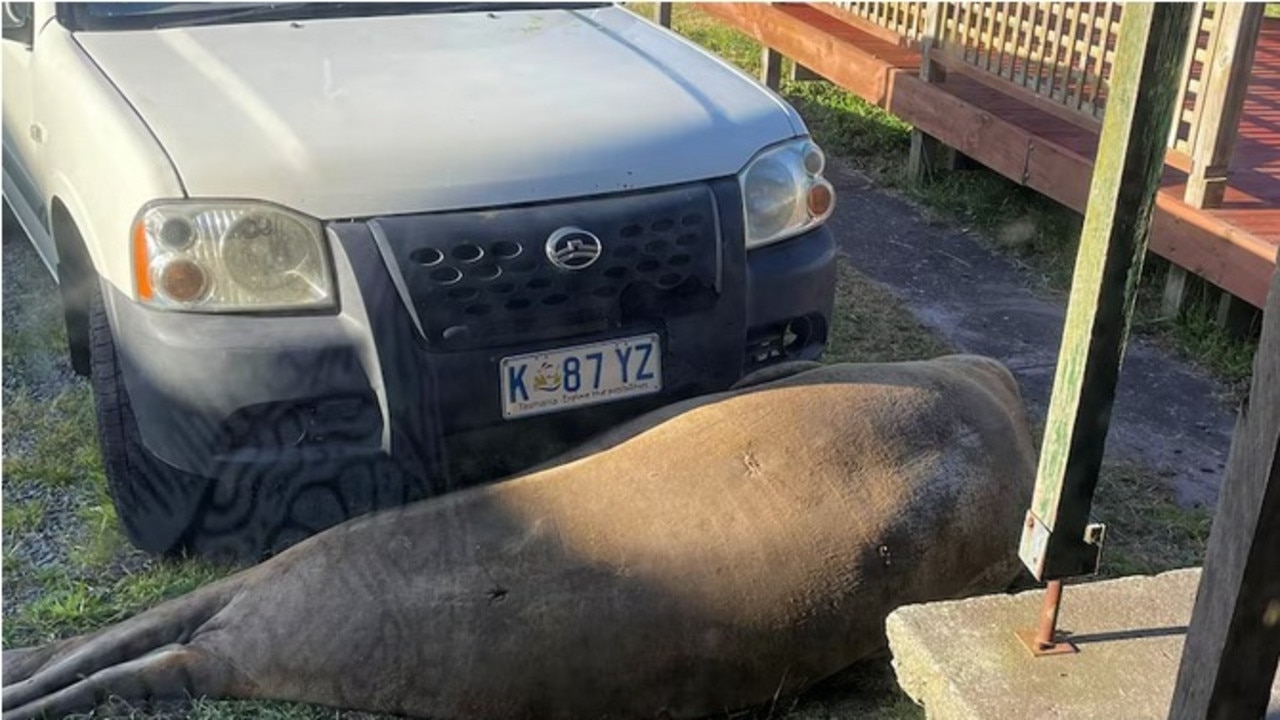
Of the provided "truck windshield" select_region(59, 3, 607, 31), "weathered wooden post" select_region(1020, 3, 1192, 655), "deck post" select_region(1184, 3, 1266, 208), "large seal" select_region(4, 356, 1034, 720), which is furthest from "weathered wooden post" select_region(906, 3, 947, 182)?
"weathered wooden post" select_region(1020, 3, 1192, 655)

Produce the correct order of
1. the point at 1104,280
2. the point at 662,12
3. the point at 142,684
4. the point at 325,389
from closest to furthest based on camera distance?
the point at 1104,280 < the point at 142,684 < the point at 325,389 < the point at 662,12

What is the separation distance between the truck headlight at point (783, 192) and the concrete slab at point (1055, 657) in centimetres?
121

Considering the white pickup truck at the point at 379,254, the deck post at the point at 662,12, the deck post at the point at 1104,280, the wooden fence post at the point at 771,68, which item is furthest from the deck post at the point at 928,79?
the deck post at the point at 1104,280

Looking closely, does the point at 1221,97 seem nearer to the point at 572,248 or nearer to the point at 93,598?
the point at 572,248

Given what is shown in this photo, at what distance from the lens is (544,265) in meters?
3.41

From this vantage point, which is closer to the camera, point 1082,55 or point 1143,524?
point 1143,524

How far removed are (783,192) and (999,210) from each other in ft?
11.4

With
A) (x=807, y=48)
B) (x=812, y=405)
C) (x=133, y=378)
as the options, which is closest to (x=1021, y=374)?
(x=812, y=405)

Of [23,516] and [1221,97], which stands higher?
[1221,97]

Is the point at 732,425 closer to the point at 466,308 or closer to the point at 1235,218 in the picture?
the point at 466,308

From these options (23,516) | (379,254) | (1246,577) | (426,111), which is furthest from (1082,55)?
(1246,577)

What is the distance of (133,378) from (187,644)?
0.69 m

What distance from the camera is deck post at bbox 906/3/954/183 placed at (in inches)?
290

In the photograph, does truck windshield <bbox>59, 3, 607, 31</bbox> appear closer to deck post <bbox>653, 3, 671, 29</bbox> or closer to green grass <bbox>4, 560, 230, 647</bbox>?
green grass <bbox>4, 560, 230, 647</bbox>
